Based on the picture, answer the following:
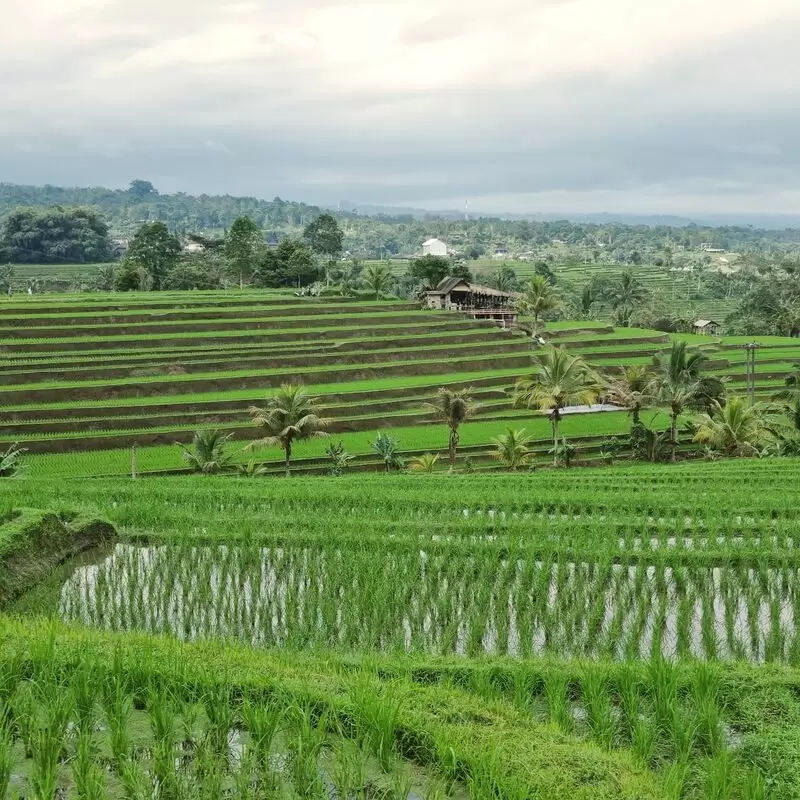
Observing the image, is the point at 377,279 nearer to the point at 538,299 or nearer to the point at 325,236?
the point at 538,299

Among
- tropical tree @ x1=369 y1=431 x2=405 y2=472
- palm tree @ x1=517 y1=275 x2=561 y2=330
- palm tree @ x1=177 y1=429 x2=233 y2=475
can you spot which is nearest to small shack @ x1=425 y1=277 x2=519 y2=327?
palm tree @ x1=517 y1=275 x2=561 y2=330

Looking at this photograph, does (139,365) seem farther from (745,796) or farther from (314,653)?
(745,796)

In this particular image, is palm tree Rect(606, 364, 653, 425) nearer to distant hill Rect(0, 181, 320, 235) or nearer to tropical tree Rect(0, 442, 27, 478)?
tropical tree Rect(0, 442, 27, 478)

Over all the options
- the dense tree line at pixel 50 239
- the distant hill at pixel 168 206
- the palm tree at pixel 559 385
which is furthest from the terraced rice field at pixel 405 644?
the distant hill at pixel 168 206

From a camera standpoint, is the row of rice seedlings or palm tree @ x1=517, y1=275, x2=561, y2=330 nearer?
the row of rice seedlings

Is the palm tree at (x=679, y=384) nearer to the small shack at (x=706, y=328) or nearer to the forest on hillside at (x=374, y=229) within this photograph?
the small shack at (x=706, y=328)

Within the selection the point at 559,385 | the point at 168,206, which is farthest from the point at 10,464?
the point at 168,206
